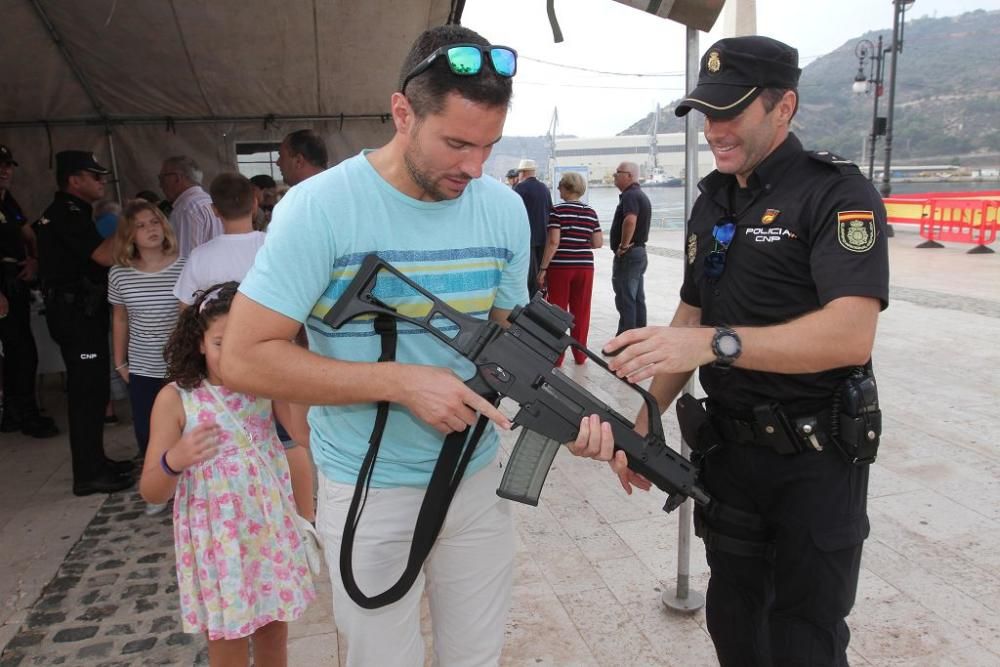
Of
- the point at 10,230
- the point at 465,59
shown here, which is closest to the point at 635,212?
the point at 10,230

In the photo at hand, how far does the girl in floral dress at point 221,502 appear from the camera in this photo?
211cm

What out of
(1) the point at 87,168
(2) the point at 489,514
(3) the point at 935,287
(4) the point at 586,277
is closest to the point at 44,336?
(1) the point at 87,168

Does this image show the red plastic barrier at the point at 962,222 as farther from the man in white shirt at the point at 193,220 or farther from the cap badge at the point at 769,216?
the cap badge at the point at 769,216

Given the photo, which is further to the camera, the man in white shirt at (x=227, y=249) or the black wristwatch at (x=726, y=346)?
the man in white shirt at (x=227, y=249)

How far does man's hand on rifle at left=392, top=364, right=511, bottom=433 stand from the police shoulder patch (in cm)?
109

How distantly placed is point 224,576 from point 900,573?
2806 mm

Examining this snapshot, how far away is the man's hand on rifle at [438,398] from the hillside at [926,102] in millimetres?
71444

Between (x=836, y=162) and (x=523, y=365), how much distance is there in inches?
38.6

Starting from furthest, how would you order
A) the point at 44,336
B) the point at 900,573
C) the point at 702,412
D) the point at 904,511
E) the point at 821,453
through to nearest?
1. the point at 44,336
2. the point at 904,511
3. the point at 900,573
4. the point at 702,412
5. the point at 821,453

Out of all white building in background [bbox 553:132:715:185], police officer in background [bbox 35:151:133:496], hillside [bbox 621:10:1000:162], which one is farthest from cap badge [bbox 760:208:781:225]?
hillside [bbox 621:10:1000:162]

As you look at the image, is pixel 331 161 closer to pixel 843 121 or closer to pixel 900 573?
pixel 900 573

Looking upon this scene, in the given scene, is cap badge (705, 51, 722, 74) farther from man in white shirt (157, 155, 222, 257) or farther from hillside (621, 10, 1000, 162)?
hillside (621, 10, 1000, 162)

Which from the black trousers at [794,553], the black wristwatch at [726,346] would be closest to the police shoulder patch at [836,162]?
the black wristwatch at [726,346]

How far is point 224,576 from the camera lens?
2.12m
